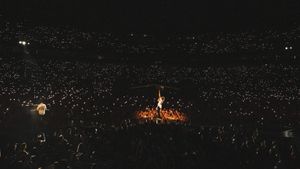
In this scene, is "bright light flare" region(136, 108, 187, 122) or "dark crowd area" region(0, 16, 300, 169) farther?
"bright light flare" region(136, 108, 187, 122)

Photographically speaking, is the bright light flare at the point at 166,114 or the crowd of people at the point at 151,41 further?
the bright light flare at the point at 166,114

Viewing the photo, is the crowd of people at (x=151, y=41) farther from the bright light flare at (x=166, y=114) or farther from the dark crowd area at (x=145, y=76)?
the bright light flare at (x=166, y=114)

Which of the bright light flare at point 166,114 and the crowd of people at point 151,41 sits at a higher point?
the crowd of people at point 151,41

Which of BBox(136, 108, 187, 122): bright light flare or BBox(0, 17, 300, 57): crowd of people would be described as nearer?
BBox(0, 17, 300, 57): crowd of people

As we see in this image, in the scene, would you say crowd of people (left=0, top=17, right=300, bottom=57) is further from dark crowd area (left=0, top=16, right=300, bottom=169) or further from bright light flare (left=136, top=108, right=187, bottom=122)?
bright light flare (left=136, top=108, right=187, bottom=122)

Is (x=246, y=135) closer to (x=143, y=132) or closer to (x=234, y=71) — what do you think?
(x=143, y=132)

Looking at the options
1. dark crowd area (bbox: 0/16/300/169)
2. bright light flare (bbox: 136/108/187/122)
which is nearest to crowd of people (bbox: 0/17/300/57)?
dark crowd area (bbox: 0/16/300/169)

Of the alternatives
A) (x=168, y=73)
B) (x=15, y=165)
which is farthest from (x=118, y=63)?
(x=15, y=165)

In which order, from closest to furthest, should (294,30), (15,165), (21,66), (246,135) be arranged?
1. (15,165)
2. (246,135)
3. (294,30)
4. (21,66)

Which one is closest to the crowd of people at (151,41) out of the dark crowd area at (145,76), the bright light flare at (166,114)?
the dark crowd area at (145,76)

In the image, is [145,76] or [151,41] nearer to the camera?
[151,41]

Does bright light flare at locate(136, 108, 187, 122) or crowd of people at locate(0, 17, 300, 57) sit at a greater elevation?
crowd of people at locate(0, 17, 300, 57)
